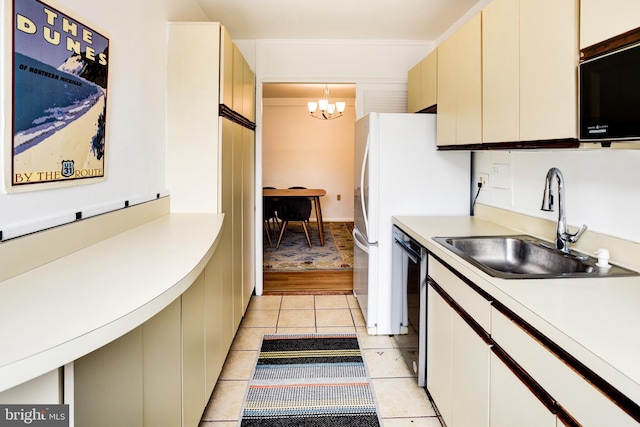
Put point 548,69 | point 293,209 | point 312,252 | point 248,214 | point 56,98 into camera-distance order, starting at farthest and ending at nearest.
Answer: point 293,209 < point 312,252 < point 248,214 < point 548,69 < point 56,98

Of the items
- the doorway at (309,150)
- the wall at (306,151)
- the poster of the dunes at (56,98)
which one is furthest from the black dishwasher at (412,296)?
the wall at (306,151)

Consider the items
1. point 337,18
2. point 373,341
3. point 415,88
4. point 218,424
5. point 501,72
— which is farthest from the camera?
point 415,88

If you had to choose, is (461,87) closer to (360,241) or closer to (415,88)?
(415,88)

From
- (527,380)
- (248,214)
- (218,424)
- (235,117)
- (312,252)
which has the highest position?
(235,117)

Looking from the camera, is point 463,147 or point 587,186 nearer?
point 587,186

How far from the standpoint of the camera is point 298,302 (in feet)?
12.1

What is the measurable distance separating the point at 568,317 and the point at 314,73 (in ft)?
10.5

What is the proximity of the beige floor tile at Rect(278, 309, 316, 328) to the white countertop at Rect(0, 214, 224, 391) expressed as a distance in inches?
67.1

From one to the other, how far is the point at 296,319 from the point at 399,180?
140 cm

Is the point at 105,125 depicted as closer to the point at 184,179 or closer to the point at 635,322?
the point at 184,179

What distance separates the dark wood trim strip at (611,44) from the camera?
42.0 inches

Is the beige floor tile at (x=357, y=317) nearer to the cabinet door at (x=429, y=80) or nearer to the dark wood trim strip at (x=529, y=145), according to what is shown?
the dark wood trim strip at (x=529, y=145)

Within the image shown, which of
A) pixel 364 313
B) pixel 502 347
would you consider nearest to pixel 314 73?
pixel 364 313

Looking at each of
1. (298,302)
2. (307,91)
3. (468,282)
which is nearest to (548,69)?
(468,282)
